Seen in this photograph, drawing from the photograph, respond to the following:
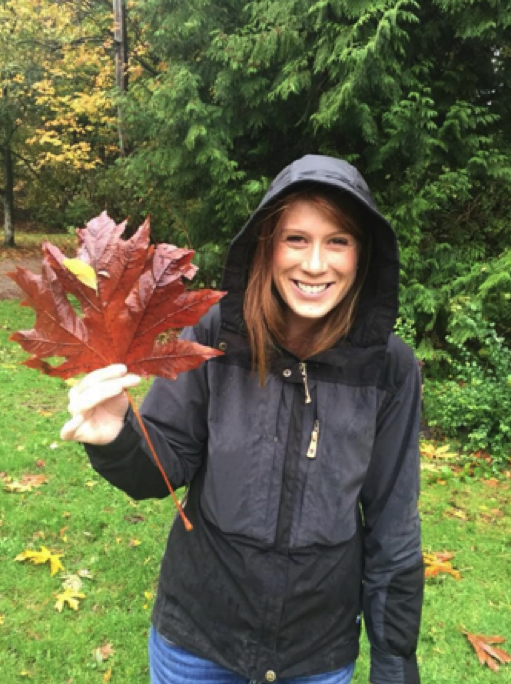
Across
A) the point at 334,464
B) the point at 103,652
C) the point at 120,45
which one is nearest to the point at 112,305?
the point at 334,464

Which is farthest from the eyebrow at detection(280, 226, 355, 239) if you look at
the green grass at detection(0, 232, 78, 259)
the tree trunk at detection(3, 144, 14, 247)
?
the tree trunk at detection(3, 144, 14, 247)

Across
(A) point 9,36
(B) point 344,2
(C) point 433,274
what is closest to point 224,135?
(B) point 344,2

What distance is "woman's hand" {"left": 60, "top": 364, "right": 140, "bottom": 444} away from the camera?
1.10m

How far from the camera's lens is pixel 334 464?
4.75 feet

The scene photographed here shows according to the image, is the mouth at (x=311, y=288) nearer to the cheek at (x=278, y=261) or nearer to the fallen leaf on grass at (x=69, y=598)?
the cheek at (x=278, y=261)

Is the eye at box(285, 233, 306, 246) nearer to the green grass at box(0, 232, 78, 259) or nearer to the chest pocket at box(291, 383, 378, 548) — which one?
the chest pocket at box(291, 383, 378, 548)

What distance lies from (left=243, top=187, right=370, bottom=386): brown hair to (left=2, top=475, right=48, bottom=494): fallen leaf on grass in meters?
3.76

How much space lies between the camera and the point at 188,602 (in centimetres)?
152

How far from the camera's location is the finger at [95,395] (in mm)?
1099

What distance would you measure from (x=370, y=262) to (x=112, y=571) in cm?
298

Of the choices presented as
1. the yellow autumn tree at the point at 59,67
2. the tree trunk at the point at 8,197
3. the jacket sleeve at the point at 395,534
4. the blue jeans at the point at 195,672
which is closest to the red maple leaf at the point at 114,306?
the jacket sleeve at the point at 395,534

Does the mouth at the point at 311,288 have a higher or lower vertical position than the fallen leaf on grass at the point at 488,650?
higher

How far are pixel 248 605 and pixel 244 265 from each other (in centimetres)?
88

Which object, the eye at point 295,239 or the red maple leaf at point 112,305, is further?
the eye at point 295,239
